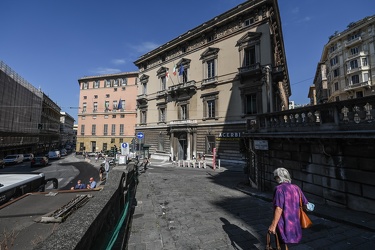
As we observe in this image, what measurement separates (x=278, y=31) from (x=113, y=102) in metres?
40.2

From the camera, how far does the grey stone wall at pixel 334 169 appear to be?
5.07m

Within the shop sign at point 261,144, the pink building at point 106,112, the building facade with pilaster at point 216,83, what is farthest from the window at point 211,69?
the pink building at point 106,112

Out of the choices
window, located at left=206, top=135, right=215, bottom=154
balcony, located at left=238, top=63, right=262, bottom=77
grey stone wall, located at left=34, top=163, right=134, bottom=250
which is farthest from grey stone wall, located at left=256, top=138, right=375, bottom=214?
window, located at left=206, top=135, right=215, bottom=154

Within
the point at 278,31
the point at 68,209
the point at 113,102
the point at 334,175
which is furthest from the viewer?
the point at 113,102

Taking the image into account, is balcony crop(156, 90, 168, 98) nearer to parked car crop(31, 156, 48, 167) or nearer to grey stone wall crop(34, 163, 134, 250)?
parked car crop(31, 156, 48, 167)

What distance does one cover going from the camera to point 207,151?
76.7 ft

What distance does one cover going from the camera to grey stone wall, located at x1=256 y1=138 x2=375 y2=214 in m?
5.07

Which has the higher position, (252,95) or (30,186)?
(252,95)

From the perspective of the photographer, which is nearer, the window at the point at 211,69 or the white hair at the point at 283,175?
the white hair at the point at 283,175

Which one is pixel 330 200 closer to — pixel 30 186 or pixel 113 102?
Answer: pixel 30 186

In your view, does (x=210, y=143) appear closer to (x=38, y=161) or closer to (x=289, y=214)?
(x=289, y=214)

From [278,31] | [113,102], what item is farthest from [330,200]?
[113,102]

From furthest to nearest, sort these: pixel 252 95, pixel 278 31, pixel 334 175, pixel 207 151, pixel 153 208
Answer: pixel 278 31, pixel 207 151, pixel 252 95, pixel 153 208, pixel 334 175

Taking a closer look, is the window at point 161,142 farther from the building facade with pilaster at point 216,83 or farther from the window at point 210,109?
the window at point 210,109
